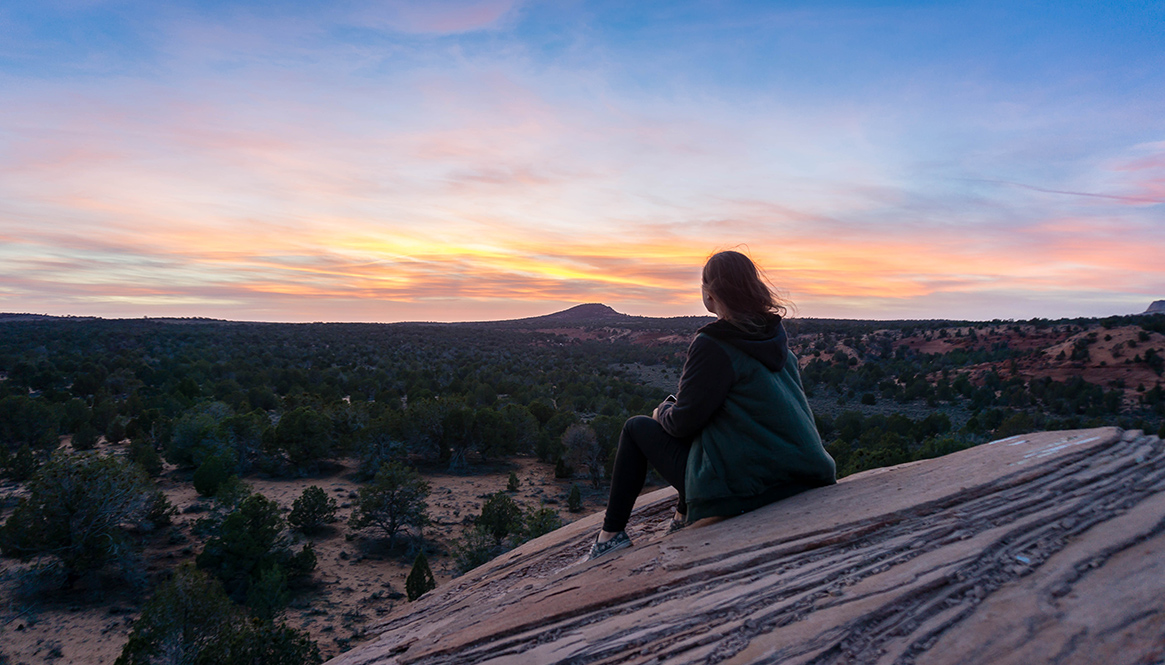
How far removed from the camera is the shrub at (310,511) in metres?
18.1

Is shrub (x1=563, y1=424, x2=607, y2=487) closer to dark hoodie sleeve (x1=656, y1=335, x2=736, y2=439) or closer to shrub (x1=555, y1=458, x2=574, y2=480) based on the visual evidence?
shrub (x1=555, y1=458, x2=574, y2=480)

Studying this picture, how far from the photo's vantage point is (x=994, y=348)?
45.8 m

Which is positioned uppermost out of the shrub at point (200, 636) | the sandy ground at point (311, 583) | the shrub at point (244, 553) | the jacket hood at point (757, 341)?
the jacket hood at point (757, 341)

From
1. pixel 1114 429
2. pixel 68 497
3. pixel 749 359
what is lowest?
pixel 68 497

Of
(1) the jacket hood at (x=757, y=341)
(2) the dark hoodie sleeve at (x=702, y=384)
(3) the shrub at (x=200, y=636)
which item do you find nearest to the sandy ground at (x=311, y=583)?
(3) the shrub at (x=200, y=636)

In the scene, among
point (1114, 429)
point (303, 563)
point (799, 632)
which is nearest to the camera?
point (799, 632)

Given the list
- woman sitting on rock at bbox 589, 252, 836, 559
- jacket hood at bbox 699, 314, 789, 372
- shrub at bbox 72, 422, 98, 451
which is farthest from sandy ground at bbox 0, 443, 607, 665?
jacket hood at bbox 699, 314, 789, 372

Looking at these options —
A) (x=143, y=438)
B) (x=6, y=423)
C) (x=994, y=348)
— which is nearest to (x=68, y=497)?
(x=143, y=438)

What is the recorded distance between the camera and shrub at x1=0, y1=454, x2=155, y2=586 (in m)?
13.9

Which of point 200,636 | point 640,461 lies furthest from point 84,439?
point 640,461

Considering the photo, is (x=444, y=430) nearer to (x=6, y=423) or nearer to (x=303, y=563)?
(x=303, y=563)

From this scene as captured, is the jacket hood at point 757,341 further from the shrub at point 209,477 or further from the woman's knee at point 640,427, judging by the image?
the shrub at point 209,477

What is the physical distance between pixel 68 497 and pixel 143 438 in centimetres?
1245

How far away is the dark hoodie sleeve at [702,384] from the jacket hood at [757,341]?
0.27ft
